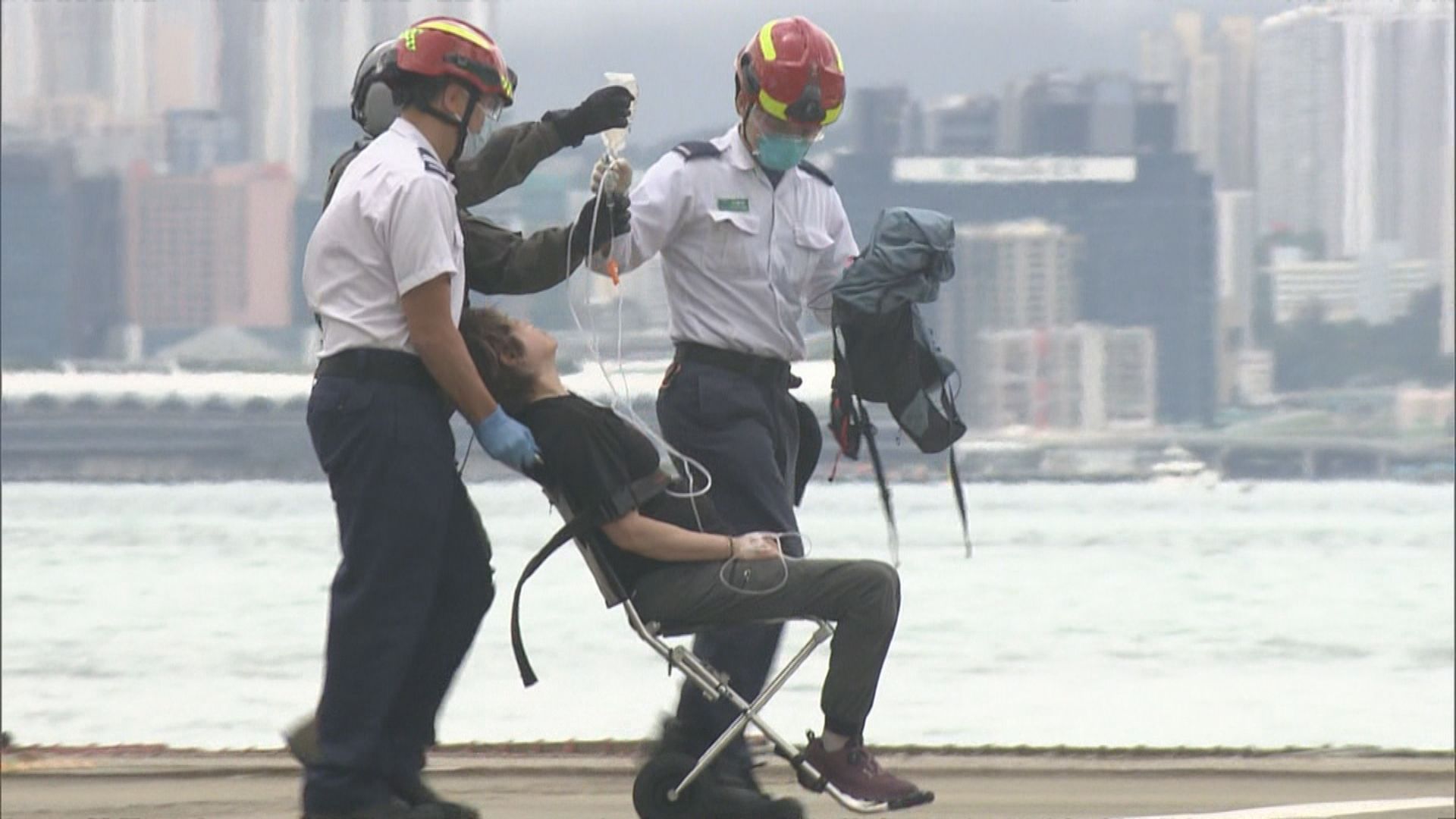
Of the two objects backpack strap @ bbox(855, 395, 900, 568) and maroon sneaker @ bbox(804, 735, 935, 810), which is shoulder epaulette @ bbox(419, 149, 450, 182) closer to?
backpack strap @ bbox(855, 395, 900, 568)

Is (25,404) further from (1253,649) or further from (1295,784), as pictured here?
(1295,784)

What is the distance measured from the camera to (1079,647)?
3422cm

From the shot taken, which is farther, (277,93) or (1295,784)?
(277,93)

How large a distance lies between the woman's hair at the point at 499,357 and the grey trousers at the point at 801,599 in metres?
0.33

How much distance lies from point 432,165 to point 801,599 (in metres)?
0.81

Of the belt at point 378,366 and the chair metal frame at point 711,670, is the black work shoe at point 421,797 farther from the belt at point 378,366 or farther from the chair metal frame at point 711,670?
the belt at point 378,366

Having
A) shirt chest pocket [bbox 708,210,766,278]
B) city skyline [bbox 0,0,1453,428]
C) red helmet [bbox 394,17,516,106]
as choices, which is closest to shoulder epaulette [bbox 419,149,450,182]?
red helmet [bbox 394,17,516,106]

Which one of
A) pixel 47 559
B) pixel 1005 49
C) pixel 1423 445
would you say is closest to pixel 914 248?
pixel 47 559

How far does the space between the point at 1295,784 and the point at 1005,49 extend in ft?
255

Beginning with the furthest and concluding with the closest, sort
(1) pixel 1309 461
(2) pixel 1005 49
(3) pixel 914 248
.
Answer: (2) pixel 1005 49 < (1) pixel 1309 461 < (3) pixel 914 248

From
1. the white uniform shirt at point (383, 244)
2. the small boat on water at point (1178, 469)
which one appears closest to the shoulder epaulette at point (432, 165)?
the white uniform shirt at point (383, 244)

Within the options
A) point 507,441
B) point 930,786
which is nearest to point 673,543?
point 507,441

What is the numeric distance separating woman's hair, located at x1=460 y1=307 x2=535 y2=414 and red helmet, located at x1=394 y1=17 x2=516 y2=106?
0.34 meters

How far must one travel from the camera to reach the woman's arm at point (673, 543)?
12.0ft
